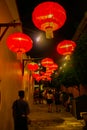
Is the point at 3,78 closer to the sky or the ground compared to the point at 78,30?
closer to the ground

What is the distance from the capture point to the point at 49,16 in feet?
22.3

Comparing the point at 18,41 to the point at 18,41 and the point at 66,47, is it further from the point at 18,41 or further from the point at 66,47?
the point at 66,47

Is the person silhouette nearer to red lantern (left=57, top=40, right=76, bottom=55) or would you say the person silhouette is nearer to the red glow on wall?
the red glow on wall

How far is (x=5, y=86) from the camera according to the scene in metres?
9.62

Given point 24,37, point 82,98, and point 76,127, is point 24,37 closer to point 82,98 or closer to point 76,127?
point 76,127

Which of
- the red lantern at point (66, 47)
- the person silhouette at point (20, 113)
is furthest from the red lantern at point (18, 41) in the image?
the red lantern at point (66, 47)

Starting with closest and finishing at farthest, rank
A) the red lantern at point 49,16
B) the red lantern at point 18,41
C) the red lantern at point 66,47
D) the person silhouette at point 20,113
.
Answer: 1. the red lantern at point 49,16
2. the red lantern at point 18,41
3. the person silhouette at point 20,113
4. the red lantern at point 66,47

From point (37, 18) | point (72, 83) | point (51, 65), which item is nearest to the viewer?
point (37, 18)

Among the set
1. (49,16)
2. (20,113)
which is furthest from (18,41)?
(20,113)

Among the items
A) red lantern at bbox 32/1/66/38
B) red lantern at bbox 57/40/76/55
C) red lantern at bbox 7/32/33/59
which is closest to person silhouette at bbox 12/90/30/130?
red lantern at bbox 7/32/33/59

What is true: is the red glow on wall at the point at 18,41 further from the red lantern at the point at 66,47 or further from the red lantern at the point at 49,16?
the red lantern at the point at 66,47

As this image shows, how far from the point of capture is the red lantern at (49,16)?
668 cm

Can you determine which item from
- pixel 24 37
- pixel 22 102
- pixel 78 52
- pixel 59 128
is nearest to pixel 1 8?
pixel 24 37

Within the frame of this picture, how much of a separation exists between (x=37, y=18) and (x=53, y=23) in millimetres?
461
